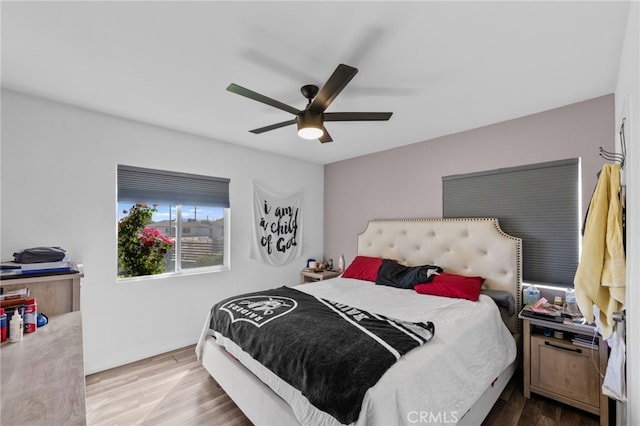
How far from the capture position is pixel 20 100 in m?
2.29

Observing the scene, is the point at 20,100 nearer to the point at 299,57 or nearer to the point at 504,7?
the point at 299,57

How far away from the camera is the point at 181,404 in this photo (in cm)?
217

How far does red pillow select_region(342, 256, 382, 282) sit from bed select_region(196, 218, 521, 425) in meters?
0.09

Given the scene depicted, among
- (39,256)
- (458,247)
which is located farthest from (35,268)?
(458,247)

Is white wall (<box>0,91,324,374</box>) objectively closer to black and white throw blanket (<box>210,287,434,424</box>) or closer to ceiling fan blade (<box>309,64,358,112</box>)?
black and white throw blanket (<box>210,287,434,424</box>)

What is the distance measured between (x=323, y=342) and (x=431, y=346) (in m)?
0.64

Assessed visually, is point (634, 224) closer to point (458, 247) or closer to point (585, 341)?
point (585, 341)

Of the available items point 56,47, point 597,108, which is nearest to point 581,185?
point 597,108

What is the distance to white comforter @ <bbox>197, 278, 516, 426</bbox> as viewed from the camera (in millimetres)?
1312

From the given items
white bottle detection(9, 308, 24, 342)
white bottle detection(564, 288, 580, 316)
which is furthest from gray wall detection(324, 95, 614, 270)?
white bottle detection(9, 308, 24, 342)

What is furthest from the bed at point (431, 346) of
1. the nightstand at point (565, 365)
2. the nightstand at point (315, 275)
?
the nightstand at point (315, 275)

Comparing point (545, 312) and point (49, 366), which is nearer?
point (49, 366)

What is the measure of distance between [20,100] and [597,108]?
473 cm

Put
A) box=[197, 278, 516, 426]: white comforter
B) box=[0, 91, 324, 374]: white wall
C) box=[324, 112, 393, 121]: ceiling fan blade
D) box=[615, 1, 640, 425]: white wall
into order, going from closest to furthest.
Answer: box=[615, 1, 640, 425]: white wall
box=[197, 278, 516, 426]: white comforter
box=[324, 112, 393, 121]: ceiling fan blade
box=[0, 91, 324, 374]: white wall
